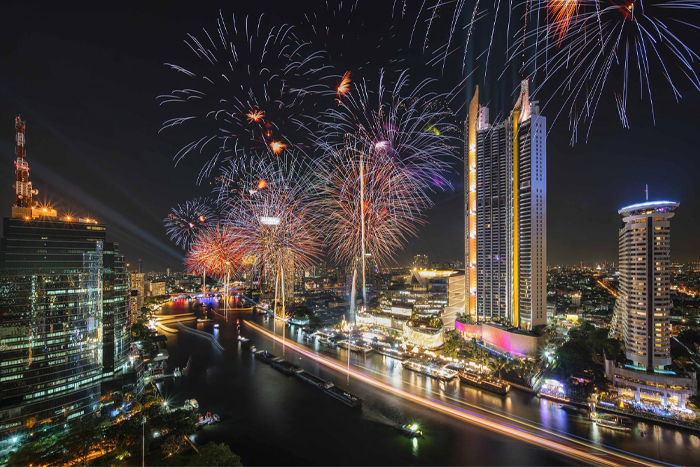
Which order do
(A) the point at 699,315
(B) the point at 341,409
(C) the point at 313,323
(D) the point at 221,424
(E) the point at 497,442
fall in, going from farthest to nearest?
(C) the point at 313,323 < (A) the point at 699,315 < (B) the point at 341,409 < (D) the point at 221,424 < (E) the point at 497,442

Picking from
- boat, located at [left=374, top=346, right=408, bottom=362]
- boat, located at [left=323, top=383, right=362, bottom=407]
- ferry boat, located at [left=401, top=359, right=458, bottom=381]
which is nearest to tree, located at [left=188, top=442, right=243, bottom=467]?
boat, located at [left=323, top=383, right=362, bottom=407]

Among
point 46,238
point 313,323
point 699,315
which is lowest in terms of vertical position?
point 313,323

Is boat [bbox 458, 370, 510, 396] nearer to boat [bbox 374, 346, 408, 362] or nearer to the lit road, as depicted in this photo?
the lit road

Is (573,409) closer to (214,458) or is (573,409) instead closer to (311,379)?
(311,379)

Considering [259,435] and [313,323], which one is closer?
[259,435]

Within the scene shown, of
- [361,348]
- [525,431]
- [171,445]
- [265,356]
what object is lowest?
[265,356]

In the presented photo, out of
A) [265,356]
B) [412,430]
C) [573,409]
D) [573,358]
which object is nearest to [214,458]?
[412,430]

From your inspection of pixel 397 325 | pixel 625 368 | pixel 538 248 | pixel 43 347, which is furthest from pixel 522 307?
pixel 43 347

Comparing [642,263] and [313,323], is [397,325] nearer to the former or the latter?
[313,323]
